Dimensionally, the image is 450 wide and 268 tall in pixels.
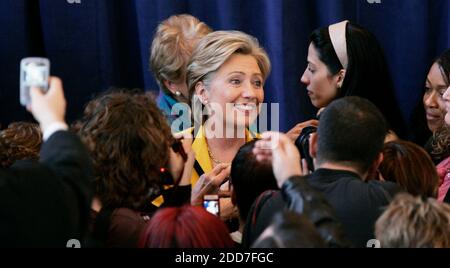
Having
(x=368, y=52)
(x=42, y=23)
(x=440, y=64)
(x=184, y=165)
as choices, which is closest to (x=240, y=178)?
(x=184, y=165)

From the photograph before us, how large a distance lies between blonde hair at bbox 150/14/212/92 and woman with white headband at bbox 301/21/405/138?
411 millimetres

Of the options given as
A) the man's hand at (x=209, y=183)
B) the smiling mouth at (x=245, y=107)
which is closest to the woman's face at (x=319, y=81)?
the smiling mouth at (x=245, y=107)

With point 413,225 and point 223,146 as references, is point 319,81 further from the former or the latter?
point 413,225

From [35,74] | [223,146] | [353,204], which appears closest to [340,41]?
[223,146]

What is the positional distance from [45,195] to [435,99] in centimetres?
177

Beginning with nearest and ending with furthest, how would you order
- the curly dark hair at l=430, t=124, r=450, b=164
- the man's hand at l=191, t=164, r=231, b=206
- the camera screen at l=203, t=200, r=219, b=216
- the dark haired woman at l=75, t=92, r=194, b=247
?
the dark haired woman at l=75, t=92, r=194, b=247 → the camera screen at l=203, t=200, r=219, b=216 → the man's hand at l=191, t=164, r=231, b=206 → the curly dark hair at l=430, t=124, r=450, b=164

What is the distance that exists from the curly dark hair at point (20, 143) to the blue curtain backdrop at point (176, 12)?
2.22ft

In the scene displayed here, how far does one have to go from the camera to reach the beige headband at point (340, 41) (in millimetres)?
2736

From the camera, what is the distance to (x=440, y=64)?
2836 millimetres

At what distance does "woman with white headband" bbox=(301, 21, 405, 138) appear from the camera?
8.86 ft

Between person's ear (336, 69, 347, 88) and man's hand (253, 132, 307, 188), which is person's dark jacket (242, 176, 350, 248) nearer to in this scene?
man's hand (253, 132, 307, 188)

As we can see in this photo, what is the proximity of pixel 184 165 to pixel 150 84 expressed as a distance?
1011 mm

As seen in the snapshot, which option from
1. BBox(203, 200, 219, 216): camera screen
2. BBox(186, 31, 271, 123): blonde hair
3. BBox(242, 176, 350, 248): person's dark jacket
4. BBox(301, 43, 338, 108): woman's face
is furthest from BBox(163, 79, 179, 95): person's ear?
BBox(242, 176, 350, 248): person's dark jacket

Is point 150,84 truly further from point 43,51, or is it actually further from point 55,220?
point 55,220
